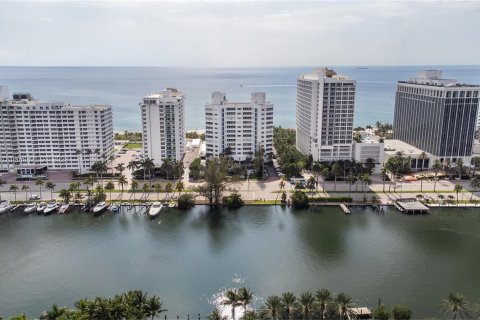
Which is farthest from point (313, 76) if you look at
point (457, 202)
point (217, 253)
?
point (217, 253)

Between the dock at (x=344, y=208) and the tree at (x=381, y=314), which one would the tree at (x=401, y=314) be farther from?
the dock at (x=344, y=208)

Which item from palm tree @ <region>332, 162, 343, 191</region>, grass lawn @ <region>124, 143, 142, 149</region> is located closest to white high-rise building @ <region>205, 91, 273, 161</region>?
palm tree @ <region>332, 162, 343, 191</region>

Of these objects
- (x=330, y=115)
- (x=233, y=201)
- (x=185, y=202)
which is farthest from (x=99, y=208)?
(x=330, y=115)

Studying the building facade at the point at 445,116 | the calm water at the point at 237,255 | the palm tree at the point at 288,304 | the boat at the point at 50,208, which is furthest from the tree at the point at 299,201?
the boat at the point at 50,208

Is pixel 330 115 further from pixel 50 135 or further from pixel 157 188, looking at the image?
pixel 50 135

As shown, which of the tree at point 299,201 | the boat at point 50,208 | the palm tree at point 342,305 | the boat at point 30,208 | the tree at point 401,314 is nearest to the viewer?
the tree at point 401,314

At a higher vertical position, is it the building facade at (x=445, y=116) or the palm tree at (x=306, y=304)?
the building facade at (x=445, y=116)

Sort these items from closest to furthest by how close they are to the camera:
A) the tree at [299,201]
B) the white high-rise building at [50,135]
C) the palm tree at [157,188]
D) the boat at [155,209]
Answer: the boat at [155,209] < the tree at [299,201] < the palm tree at [157,188] < the white high-rise building at [50,135]

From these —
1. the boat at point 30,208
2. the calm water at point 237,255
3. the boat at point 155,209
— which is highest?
the boat at point 155,209
